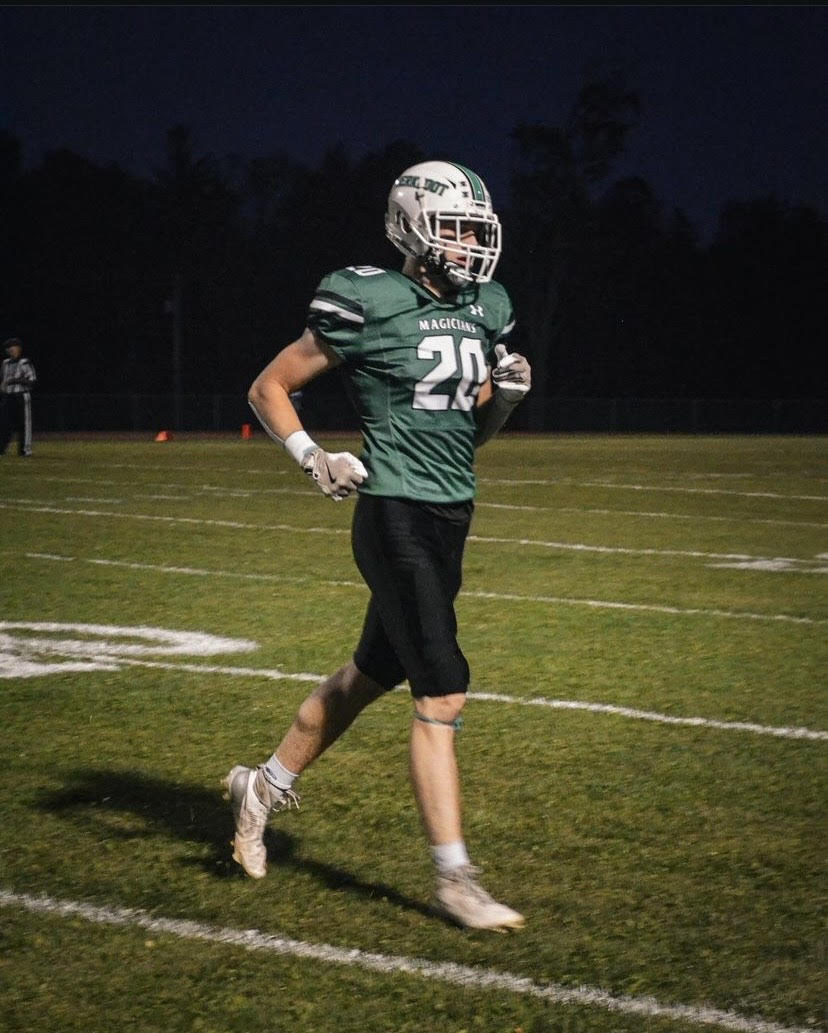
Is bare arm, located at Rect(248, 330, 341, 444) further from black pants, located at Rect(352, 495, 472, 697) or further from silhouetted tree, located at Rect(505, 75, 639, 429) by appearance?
silhouetted tree, located at Rect(505, 75, 639, 429)

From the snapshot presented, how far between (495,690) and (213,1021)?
135 inches

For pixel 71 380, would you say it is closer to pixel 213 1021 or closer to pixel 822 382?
pixel 822 382

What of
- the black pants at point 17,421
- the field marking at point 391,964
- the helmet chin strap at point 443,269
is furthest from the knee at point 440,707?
the black pants at point 17,421

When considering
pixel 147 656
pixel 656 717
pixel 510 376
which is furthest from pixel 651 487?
pixel 510 376

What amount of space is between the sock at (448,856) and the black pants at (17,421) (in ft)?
67.2

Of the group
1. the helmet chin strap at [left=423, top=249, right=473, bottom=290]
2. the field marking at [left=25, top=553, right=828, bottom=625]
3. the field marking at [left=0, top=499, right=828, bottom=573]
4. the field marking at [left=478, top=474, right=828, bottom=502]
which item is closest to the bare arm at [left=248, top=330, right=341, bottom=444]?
the helmet chin strap at [left=423, top=249, right=473, bottom=290]

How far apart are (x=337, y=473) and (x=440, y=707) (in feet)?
2.06

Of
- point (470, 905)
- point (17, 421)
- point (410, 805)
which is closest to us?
point (470, 905)

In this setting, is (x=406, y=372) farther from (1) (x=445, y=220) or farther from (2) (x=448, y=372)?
(1) (x=445, y=220)

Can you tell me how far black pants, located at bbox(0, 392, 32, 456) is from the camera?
23.9 m

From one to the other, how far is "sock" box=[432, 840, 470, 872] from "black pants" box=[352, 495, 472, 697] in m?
0.37

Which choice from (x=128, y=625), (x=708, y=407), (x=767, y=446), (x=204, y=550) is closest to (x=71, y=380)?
(x=708, y=407)

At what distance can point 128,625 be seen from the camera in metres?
8.23

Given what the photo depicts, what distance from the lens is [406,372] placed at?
4121 mm
